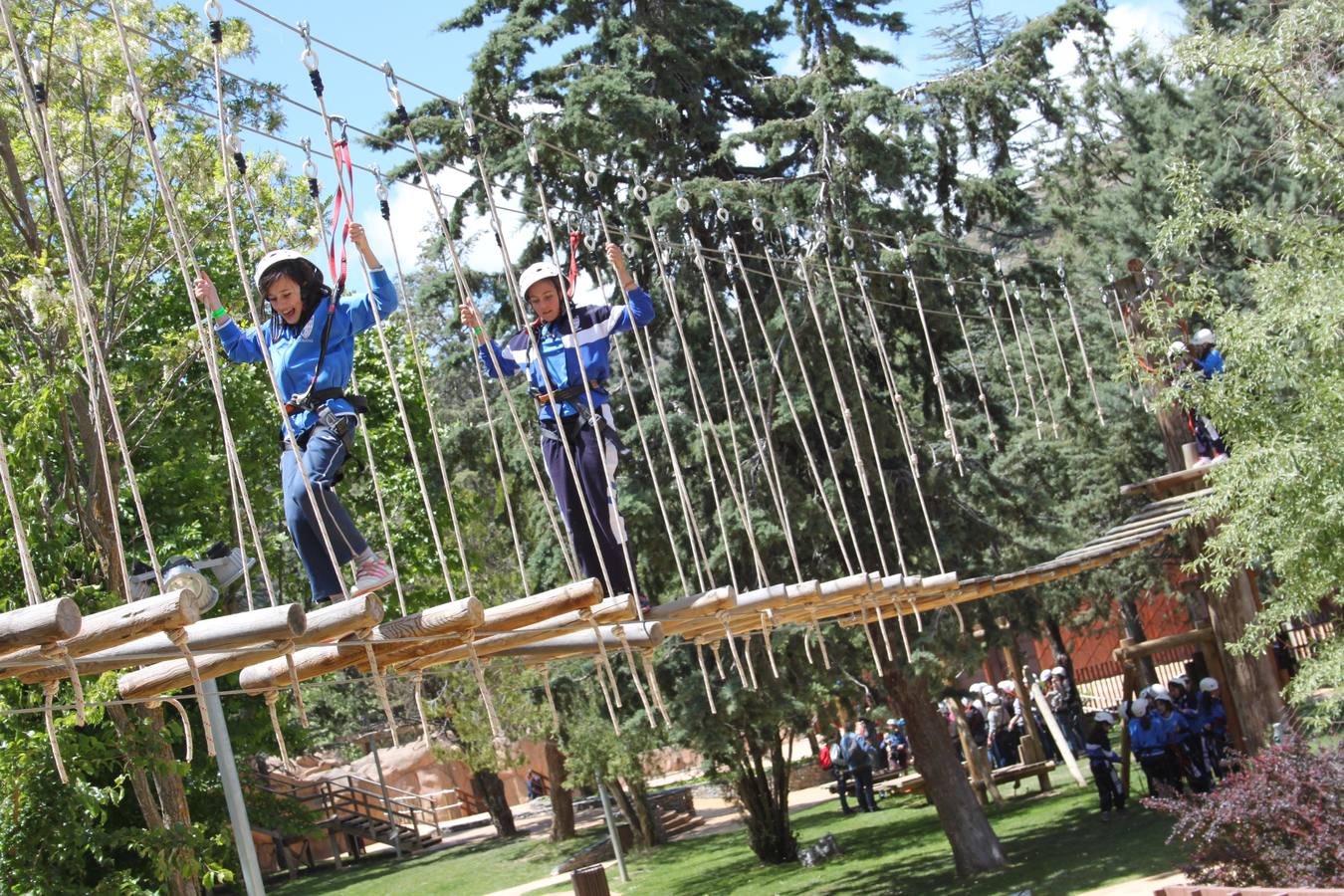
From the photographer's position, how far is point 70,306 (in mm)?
8516

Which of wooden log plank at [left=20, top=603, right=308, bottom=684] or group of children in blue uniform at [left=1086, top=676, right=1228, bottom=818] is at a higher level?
wooden log plank at [left=20, top=603, right=308, bottom=684]

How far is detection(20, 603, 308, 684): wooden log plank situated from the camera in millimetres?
3779

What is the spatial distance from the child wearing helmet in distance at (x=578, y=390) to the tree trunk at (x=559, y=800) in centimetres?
1340

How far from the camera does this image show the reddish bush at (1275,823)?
25.7 ft

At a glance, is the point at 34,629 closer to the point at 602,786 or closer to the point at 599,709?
the point at 599,709

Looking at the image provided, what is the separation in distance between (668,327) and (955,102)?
3274 mm

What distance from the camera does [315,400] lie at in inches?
196

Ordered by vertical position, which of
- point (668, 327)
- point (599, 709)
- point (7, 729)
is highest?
point (668, 327)

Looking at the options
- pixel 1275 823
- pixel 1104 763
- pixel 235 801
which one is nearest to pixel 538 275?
pixel 235 801

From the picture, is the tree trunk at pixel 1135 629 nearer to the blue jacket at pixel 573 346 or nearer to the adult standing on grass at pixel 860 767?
the adult standing on grass at pixel 860 767

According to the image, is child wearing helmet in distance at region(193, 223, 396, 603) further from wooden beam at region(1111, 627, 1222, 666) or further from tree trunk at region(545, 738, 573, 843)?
tree trunk at region(545, 738, 573, 843)

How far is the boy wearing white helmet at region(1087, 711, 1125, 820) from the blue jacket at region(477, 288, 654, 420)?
8622mm

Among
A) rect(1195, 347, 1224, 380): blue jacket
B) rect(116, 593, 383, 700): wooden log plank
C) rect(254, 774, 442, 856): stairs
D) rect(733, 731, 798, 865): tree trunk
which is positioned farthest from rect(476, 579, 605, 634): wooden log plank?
rect(254, 774, 442, 856): stairs

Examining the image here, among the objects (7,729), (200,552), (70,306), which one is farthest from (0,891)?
(200,552)
